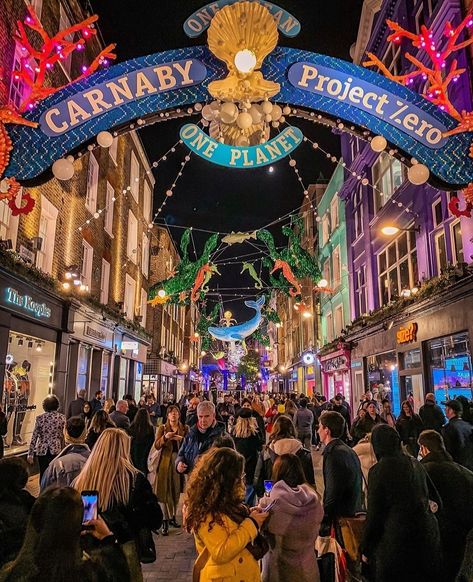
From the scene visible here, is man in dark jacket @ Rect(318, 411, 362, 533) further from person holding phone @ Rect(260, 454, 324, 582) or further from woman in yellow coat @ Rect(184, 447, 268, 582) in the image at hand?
woman in yellow coat @ Rect(184, 447, 268, 582)

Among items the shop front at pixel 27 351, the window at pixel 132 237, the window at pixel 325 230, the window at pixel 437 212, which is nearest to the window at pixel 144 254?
the window at pixel 132 237

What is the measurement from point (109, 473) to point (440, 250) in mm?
13761

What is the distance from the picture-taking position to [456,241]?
45.6ft

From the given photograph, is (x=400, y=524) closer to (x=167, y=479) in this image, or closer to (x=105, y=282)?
(x=167, y=479)

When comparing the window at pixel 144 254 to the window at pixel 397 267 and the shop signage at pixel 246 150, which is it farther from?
the shop signage at pixel 246 150

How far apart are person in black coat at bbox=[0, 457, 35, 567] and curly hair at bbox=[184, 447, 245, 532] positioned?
110 centimetres

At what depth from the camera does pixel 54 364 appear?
1532 centimetres

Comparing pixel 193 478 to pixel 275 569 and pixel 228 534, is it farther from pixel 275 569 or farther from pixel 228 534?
pixel 275 569

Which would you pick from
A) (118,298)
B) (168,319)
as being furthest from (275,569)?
(168,319)

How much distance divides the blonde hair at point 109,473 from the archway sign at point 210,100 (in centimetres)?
601

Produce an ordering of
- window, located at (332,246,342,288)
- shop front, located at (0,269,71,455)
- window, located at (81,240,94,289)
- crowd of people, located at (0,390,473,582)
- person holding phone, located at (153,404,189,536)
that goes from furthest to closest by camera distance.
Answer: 1. window, located at (332,246,342,288)
2. window, located at (81,240,94,289)
3. shop front, located at (0,269,71,455)
4. person holding phone, located at (153,404,189,536)
5. crowd of people, located at (0,390,473,582)

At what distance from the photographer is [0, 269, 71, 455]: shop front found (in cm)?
1162

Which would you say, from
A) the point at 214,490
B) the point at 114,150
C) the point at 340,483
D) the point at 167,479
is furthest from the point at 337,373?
the point at 214,490

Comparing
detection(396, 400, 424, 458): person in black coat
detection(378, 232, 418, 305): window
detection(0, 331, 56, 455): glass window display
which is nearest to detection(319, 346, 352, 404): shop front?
detection(378, 232, 418, 305): window
